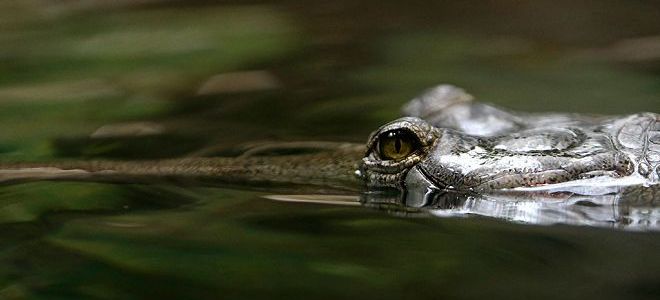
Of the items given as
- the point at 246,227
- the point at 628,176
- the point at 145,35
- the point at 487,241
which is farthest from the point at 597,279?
the point at 145,35

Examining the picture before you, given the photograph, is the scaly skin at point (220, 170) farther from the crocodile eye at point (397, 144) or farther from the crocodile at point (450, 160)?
the crocodile eye at point (397, 144)

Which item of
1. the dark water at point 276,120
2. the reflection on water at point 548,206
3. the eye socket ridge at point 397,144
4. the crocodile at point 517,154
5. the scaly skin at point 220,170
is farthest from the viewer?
the scaly skin at point 220,170

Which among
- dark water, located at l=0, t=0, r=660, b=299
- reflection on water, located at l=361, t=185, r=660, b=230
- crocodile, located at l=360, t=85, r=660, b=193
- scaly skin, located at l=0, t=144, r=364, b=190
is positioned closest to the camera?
dark water, located at l=0, t=0, r=660, b=299

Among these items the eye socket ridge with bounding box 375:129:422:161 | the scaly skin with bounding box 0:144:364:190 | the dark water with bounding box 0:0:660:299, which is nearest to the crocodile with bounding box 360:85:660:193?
the eye socket ridge with bounding box 375:129:422:161

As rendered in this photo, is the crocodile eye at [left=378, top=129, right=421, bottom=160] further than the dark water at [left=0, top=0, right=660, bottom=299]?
Yes

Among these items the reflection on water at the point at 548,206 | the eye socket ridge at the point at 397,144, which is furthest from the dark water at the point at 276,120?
the eye socket ridge at the point at 397,144

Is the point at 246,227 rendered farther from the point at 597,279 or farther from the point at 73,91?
the point at 73,91

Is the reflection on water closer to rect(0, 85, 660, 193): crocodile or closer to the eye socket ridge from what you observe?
rect(0, 85, 660, 193): crocodile
